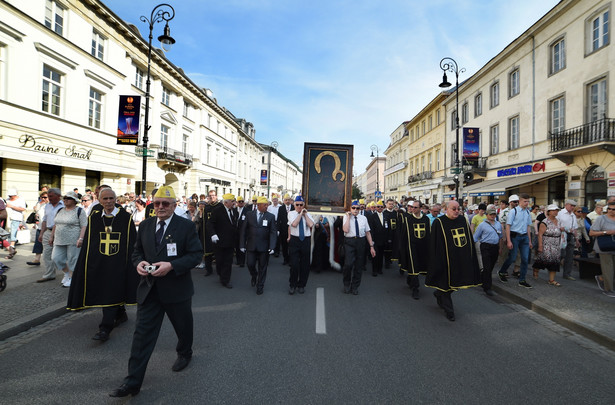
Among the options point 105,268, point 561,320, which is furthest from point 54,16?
point 561,320

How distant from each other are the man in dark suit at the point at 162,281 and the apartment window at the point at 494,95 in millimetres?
27018

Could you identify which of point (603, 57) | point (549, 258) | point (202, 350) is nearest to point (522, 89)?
point (603, 57)

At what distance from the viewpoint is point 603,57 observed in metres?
15.0

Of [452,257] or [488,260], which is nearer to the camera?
[452,257]

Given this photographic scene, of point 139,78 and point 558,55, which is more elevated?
point 139,78

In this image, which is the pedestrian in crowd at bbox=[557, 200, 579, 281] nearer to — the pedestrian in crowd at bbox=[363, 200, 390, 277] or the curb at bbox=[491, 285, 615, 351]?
the curb at bbox=[491, 285, 615, 351]

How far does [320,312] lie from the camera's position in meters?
5.17

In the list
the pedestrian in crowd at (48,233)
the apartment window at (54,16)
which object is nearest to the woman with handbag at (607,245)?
the pedestrian in crowd at (48,233)

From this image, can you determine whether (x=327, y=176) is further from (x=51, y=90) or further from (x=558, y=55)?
(x=558, y=55)

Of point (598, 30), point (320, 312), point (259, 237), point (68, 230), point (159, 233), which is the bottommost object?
point (320, 312)

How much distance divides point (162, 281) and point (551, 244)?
804 centimetres

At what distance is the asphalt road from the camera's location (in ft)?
9.43

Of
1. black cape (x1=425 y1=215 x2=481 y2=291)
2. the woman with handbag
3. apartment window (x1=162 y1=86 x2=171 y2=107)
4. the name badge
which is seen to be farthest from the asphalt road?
apartment window (x1=162 y1=86 x2=171 y2=107)

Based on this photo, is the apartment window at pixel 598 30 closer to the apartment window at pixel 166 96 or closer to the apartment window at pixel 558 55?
the apartment window at pixel 558 55
